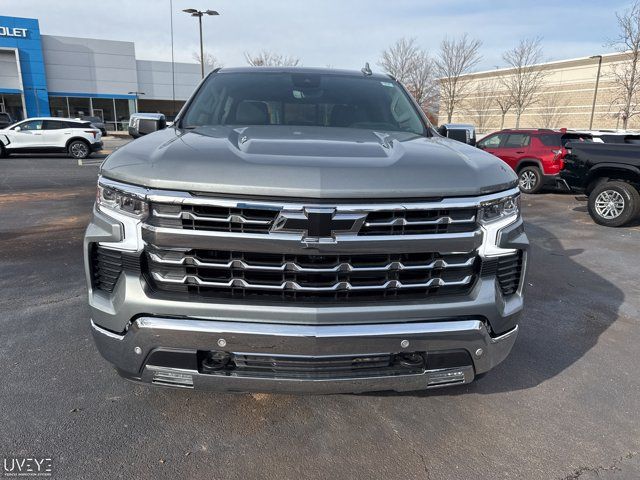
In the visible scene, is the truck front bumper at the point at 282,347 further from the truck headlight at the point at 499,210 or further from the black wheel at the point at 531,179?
the black wheel at the point at 531,179

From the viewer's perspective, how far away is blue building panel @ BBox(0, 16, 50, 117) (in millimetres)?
37062

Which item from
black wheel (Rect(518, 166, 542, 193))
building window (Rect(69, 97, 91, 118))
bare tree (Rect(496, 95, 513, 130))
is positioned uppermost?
bare tree (Rect(496, 95, 513, 130))

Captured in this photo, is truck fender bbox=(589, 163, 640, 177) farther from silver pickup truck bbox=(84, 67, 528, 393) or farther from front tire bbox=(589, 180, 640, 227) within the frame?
silver pickup truck bbox=(84, 67, 528, 393)

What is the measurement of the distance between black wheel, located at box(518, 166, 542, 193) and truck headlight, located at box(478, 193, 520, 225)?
10964 mm

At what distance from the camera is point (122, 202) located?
2.03 meters

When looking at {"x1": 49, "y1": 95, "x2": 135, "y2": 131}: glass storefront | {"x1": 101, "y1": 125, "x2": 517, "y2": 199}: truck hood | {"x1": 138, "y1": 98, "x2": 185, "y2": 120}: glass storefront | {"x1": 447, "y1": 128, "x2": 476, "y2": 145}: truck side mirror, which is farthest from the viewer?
{"x1": 138, "y1": 98, "x2": 185, "y2": 120}: glass storefront

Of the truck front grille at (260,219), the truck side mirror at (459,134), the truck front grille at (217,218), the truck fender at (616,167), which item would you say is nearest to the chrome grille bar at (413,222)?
the truck front grille at (260,219)

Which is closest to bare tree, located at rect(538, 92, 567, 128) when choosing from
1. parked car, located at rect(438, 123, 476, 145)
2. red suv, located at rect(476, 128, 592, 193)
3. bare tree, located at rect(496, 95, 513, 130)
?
bare tree, located at rect(496, 95, 513, 130)

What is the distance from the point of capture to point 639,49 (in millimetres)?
26141

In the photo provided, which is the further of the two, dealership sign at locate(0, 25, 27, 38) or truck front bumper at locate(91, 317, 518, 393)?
dealership sign at locate(0, 25, 27, 38)

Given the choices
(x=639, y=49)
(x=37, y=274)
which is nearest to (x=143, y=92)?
(x=639, y=49)

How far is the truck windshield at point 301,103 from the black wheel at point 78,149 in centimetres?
1806

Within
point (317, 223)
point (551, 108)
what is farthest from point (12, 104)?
point (551, 108)

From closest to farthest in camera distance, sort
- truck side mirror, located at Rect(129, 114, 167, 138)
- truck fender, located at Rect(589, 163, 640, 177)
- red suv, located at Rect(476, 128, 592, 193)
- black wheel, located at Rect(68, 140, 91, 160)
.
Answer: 1. truck side mirror, located at Rect(129, 114, 167, 138)
2. truck fender, located at Rect(589, 163, 640, 177)
3. red suv, located at Rect(476, 128, 592, 193)
4. black wheel, located at Rect(68, 140, 91, 160)
